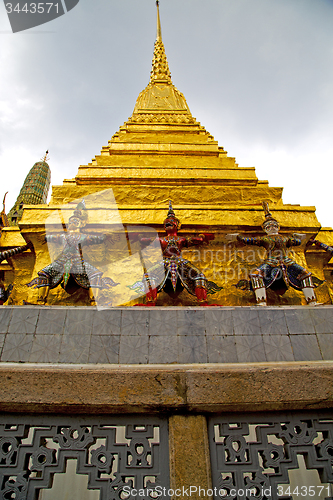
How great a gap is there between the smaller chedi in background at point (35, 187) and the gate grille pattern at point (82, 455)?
21.5 metres

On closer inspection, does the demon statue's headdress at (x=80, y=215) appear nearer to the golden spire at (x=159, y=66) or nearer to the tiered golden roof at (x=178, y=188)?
the tiered golden roof at (x=178, y=188)

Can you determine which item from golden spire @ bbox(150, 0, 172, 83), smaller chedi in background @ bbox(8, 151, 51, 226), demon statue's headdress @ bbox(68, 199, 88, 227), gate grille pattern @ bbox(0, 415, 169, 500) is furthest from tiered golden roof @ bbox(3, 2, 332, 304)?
smaller chedi in background @ bbox(8, 151, 51, 226)

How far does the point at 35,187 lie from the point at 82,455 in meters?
25.1

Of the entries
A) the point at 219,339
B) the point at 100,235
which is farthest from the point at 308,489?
the point at 100,235

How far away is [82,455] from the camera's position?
10.5 feet

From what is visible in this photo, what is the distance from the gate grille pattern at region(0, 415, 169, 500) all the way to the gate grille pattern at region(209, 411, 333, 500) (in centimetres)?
60

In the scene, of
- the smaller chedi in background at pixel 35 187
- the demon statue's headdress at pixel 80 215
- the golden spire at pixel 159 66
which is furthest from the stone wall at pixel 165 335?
the smaller chedi in background at pixel 35 187

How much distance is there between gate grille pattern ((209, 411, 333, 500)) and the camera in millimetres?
3117

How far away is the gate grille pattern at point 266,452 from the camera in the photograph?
10.2ft

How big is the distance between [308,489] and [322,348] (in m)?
1.66

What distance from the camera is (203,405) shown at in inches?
134

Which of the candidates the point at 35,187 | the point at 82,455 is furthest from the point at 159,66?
the point at 82,455

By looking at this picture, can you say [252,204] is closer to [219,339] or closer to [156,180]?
[156,180]

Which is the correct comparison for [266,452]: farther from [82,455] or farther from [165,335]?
[82,455]
